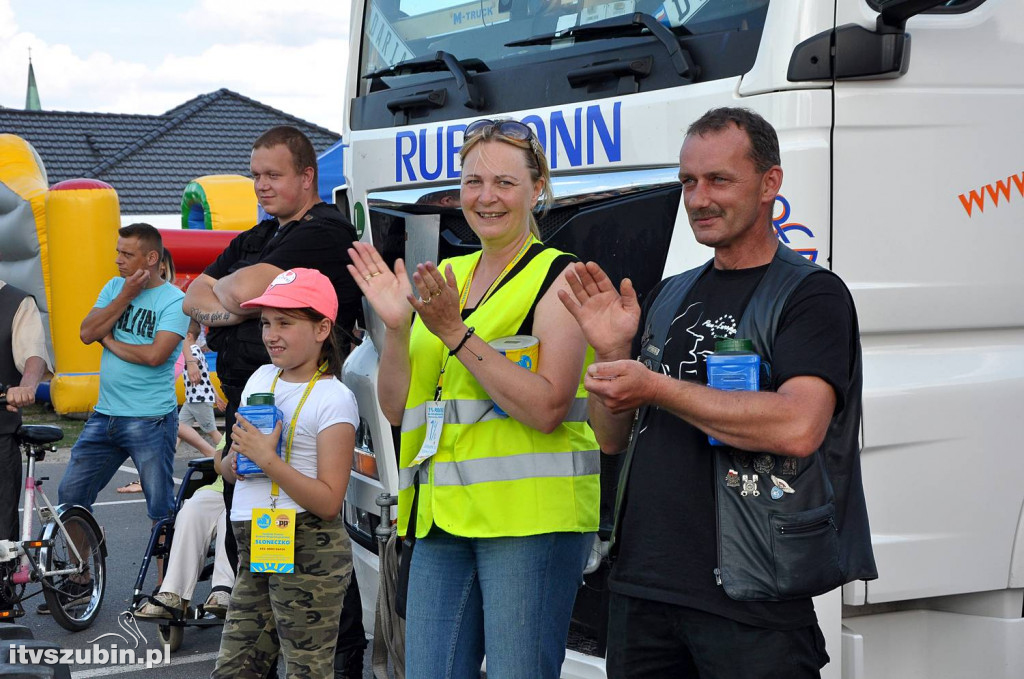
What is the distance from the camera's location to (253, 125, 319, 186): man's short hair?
420 cm

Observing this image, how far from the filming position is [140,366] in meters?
6.32

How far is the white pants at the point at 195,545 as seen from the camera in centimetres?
535

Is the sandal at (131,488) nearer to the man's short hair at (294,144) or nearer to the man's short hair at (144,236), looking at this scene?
the man's short hair at (144,236)

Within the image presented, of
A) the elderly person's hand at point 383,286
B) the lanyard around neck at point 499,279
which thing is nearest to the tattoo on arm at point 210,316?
the elderly person's hand at point 383,286

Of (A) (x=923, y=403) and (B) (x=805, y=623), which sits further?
(A) (x=923, y=403)

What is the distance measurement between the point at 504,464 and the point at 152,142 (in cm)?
2380

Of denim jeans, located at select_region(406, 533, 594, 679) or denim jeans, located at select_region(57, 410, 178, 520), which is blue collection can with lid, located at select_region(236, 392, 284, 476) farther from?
denim jeans, located at select_region(57, 410, 178, 520)

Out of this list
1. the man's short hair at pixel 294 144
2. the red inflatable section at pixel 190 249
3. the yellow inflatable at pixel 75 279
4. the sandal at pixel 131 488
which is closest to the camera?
the man's short hair at pixel 294 144

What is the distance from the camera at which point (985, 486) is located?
304 cm

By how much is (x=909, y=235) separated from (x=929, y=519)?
29.0 inches

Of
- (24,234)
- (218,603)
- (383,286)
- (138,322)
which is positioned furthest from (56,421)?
(383,286)

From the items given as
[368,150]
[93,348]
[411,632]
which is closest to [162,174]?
[93,348]

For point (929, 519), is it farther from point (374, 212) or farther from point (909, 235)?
point (374, 212)

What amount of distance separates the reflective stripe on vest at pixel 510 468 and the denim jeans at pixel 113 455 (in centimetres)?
379
